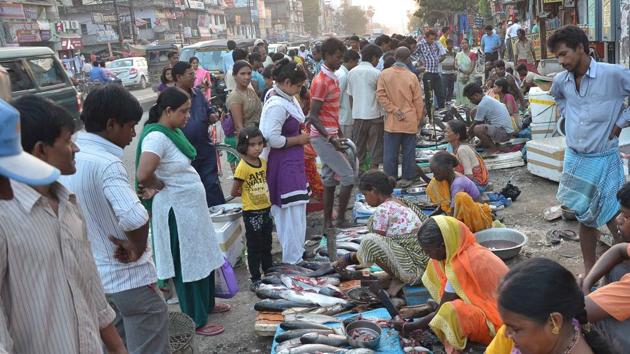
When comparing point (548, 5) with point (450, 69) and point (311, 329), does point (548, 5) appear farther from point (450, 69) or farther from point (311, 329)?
point (311, 329)

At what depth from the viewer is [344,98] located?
838 centimetres

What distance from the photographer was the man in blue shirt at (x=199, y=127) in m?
5.55

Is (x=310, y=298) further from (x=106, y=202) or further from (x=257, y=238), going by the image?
(x=106, y=202)

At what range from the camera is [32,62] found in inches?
463

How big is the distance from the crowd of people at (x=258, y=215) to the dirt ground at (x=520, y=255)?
138 millimetres

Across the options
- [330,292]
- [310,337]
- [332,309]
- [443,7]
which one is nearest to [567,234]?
[330,292]

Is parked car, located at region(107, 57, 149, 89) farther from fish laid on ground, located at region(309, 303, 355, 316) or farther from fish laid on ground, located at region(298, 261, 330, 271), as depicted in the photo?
fish laid on ground, located at region(309, 303, 355, 316)

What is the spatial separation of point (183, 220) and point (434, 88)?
32.6 ft

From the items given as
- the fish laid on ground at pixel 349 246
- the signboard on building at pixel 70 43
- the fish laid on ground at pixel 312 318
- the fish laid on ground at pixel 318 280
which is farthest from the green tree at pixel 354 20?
the fish laid on ground at pixel 312 318

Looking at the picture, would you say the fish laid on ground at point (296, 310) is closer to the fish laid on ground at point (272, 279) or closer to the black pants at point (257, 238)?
the fish laid on ground at point (272, 279)

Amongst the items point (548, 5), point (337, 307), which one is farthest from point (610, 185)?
point (548, 5)

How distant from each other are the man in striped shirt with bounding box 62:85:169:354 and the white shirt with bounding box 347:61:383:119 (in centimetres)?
543

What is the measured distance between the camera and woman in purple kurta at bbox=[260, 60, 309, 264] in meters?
5.14

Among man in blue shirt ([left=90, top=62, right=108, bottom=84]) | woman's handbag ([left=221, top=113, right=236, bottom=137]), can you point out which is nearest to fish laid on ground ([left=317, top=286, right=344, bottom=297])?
woman's handbag ([left=221, top=113, right=236, bottom=137])
